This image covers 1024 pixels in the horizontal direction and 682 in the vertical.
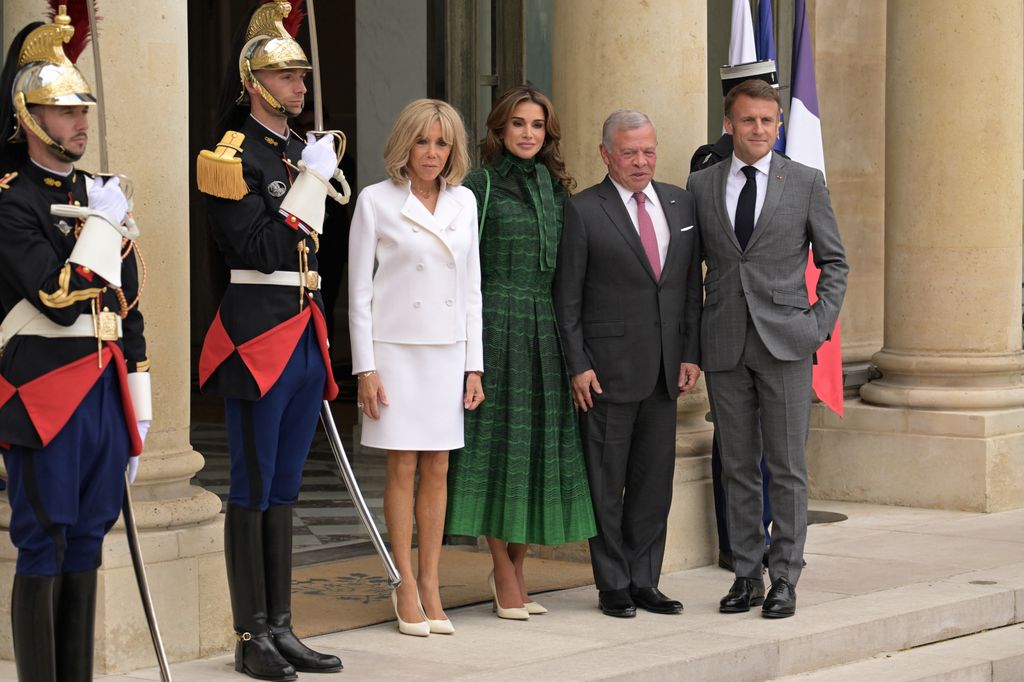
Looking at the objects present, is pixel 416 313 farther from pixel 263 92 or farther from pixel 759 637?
pixel 759 637

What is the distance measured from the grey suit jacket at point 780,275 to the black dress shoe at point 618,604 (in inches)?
A: 36.1

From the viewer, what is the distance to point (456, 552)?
8.38 m

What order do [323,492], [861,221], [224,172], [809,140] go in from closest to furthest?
[224,172]
[809,140]
[323,492]
[861,221]

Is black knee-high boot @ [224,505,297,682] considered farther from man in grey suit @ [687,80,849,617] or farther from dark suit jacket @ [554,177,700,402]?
man in grey suit @ [687,80,849,617]

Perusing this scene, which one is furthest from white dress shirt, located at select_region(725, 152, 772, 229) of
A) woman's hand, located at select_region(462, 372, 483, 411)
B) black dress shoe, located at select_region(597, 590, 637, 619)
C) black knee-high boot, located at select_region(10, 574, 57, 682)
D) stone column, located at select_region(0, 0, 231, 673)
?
black knee-high boot, located at select_region(10, 574, 57, 682)

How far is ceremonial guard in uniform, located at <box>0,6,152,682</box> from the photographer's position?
489 cm

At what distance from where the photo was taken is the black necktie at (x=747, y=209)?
7.02 meters

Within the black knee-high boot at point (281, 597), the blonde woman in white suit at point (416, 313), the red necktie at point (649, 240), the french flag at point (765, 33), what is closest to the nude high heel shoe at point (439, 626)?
the blonde woman in white suit at point (416, 313)

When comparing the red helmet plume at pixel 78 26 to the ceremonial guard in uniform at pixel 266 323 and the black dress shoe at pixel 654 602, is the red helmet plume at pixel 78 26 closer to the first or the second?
the ceremonial guard in uniform at pixel 266 323

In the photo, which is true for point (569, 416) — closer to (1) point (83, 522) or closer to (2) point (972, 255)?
(1) point (83, 522)

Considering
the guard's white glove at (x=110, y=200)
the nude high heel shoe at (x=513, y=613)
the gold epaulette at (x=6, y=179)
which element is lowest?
the nude high heel shoe at (x=513, y=613)

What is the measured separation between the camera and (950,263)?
1001 centimetres

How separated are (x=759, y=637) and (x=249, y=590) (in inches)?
72.0

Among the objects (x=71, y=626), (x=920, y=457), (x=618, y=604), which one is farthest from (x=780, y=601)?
(x=920, y=457)
